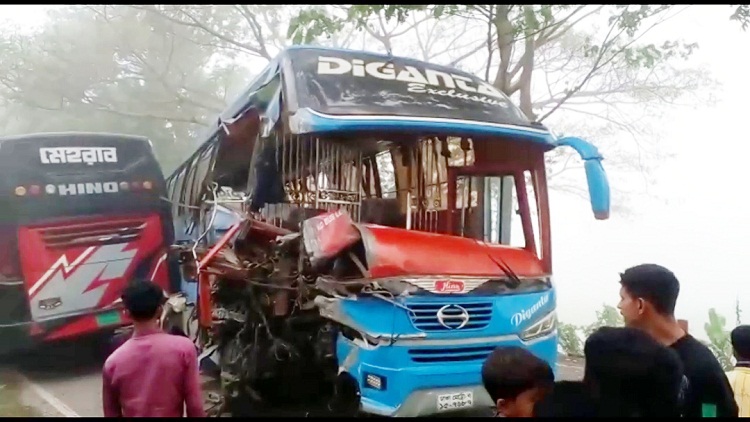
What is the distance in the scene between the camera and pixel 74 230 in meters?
7.61

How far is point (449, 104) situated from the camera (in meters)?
5.29

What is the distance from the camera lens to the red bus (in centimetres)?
728

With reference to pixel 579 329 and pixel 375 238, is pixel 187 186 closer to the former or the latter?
pixel 375 238

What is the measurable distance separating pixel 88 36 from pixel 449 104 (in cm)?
1215

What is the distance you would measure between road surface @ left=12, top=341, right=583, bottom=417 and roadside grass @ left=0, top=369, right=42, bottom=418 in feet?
0.47

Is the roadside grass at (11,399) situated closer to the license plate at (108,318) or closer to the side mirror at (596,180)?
the license plate at (108,318)

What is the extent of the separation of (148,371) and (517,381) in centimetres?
150

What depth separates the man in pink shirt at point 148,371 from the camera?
2908 millimetres

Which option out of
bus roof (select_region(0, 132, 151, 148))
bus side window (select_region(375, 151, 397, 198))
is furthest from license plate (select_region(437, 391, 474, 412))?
bus roof (select_region(0, 132, 151, 148))

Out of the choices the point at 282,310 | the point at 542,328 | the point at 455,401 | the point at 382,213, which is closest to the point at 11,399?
the point at 282,310

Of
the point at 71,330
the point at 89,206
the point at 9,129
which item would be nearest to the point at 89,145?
the point at 89,206

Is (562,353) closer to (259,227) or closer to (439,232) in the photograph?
(439,232)

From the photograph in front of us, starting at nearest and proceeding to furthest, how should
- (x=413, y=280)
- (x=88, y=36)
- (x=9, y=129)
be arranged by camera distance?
(x=413, y=280)
(x=88, y=36)
(x=9, y=129)

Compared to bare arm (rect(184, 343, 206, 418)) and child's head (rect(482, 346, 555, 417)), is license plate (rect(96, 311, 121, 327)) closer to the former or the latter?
bare arm (rect(184, 343, 206, 418))
